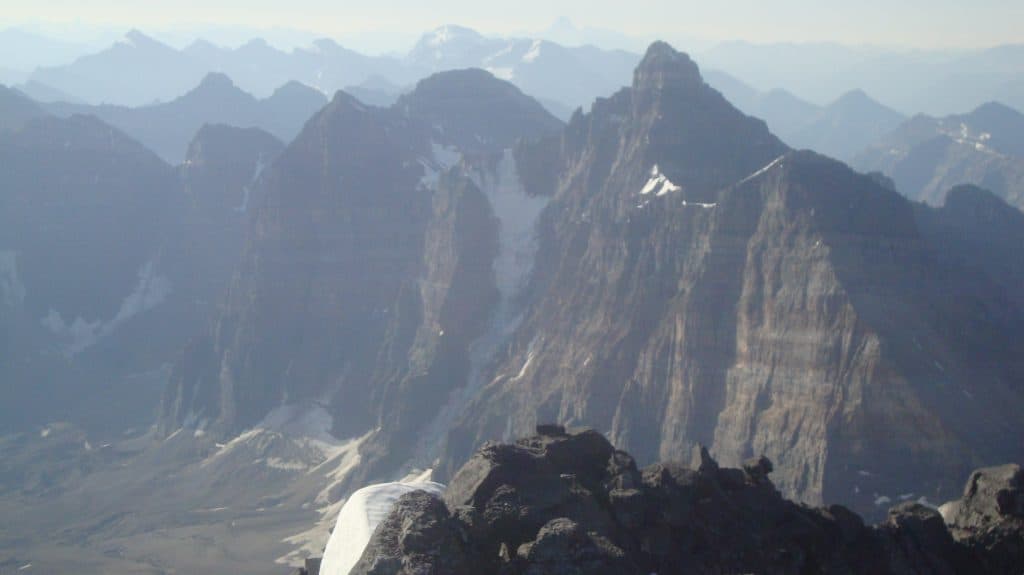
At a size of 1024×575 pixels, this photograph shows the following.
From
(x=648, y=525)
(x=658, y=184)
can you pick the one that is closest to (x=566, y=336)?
(x=658, y=184)

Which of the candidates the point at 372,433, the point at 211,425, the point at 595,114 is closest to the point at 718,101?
the point at 595,114

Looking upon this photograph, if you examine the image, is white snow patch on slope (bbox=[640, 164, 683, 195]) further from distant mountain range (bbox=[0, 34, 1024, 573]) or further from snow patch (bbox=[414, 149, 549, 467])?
snow patch (bbox=[414, 149, 549, 467])

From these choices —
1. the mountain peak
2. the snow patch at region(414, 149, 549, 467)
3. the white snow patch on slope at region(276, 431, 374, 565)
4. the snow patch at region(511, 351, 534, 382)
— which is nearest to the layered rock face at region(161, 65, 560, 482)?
the snow patch at region(414, 149, 549, 467)

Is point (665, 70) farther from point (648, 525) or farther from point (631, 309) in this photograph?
point (648, 525)

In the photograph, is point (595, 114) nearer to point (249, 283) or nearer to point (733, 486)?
point (249, 283)

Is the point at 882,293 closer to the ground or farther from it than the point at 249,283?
farther from it

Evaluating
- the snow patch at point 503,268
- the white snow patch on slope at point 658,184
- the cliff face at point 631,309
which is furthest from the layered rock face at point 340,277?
the white snow patch on slope at point 658,184

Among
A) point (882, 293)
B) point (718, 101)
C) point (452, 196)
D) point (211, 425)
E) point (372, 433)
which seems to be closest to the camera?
point (882, 293)

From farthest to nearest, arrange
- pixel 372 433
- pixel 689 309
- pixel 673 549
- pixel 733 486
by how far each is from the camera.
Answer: pixel 372 433 < pixel 689 309 < pixel 733 486 < pixel 673 549

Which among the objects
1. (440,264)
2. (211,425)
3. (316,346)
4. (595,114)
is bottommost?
(211,425)
